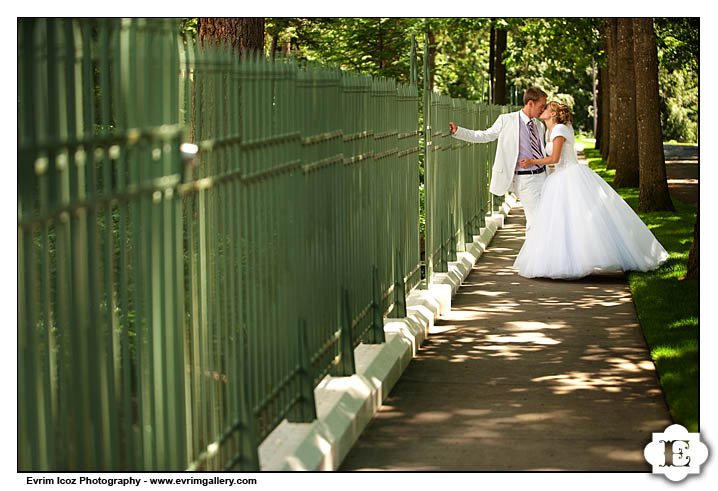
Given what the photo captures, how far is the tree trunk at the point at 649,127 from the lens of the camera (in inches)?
797

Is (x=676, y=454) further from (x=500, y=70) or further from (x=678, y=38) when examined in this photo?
(x=500, y=70)

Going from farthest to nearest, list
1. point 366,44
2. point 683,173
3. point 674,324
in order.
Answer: point 683,173, point 366,44, point 674,324

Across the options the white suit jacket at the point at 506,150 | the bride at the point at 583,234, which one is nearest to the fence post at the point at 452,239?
the bride at the point at 583,234

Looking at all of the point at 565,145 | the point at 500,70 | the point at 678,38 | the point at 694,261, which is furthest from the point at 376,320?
the point at 500,70

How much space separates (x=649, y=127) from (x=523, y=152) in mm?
6728

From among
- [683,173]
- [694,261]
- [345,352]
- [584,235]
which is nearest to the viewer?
[345,352]

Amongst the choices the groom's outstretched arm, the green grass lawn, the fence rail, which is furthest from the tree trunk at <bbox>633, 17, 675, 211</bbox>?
the fence rail

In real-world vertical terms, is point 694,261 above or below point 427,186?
below

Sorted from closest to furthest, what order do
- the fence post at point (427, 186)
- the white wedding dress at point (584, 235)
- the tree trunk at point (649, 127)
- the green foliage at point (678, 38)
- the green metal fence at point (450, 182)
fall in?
the fence post at point (427, 186) → the green metal fence at point (450, 182) → the white wedding dress at point (584, 235) → the tree trunk at point (649, 127) → the green foliage at point (678, 38)

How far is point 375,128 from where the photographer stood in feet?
29.6

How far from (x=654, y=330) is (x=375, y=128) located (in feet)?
9.41

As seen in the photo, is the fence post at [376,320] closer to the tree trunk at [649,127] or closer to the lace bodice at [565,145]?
the lace bodice at [565,145]

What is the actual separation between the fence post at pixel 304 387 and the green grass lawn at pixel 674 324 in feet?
7.11

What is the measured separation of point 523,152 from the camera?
47.9 ft
